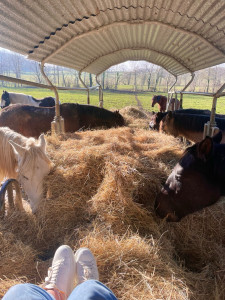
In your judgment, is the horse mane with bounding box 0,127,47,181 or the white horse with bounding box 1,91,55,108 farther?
the white horse with bounding box 1,91,55,108

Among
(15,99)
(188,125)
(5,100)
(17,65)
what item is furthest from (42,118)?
(17,65)

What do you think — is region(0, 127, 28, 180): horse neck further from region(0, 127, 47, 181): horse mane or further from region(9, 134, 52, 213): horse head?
region(9, 134, 52, 213): horse head

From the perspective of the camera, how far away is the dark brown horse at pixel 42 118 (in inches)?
235

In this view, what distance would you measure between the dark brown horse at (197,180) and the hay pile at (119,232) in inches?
16.2

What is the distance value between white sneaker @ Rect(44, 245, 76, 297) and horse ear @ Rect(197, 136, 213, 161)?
1.62 metres

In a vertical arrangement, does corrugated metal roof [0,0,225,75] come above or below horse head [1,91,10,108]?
above

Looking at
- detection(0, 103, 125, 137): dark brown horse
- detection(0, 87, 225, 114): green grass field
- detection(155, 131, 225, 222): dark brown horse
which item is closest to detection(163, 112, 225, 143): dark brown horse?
detection(0, 103, 125, 137): dark brown horse

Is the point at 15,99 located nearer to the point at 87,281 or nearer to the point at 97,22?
the point at 97,22

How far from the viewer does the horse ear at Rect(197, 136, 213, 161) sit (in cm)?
181

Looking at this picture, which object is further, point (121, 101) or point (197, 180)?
point (121, 101)

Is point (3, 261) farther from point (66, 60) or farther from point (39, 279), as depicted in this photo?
point (66, 60)

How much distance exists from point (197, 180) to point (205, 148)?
0.37 meters

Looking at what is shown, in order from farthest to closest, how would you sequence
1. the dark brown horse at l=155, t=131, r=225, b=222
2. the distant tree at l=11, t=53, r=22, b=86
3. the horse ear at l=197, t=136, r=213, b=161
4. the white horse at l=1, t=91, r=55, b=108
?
the distant tree at l=11, t=53, r=22, b=86 → the white horse at l=1, t=91, r=55, b=108 → the dark brown horse at l=155, t=131, r=225, b=222 → the horse ear at l=197, t=136, r=213, b=161

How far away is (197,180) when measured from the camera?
201cm
